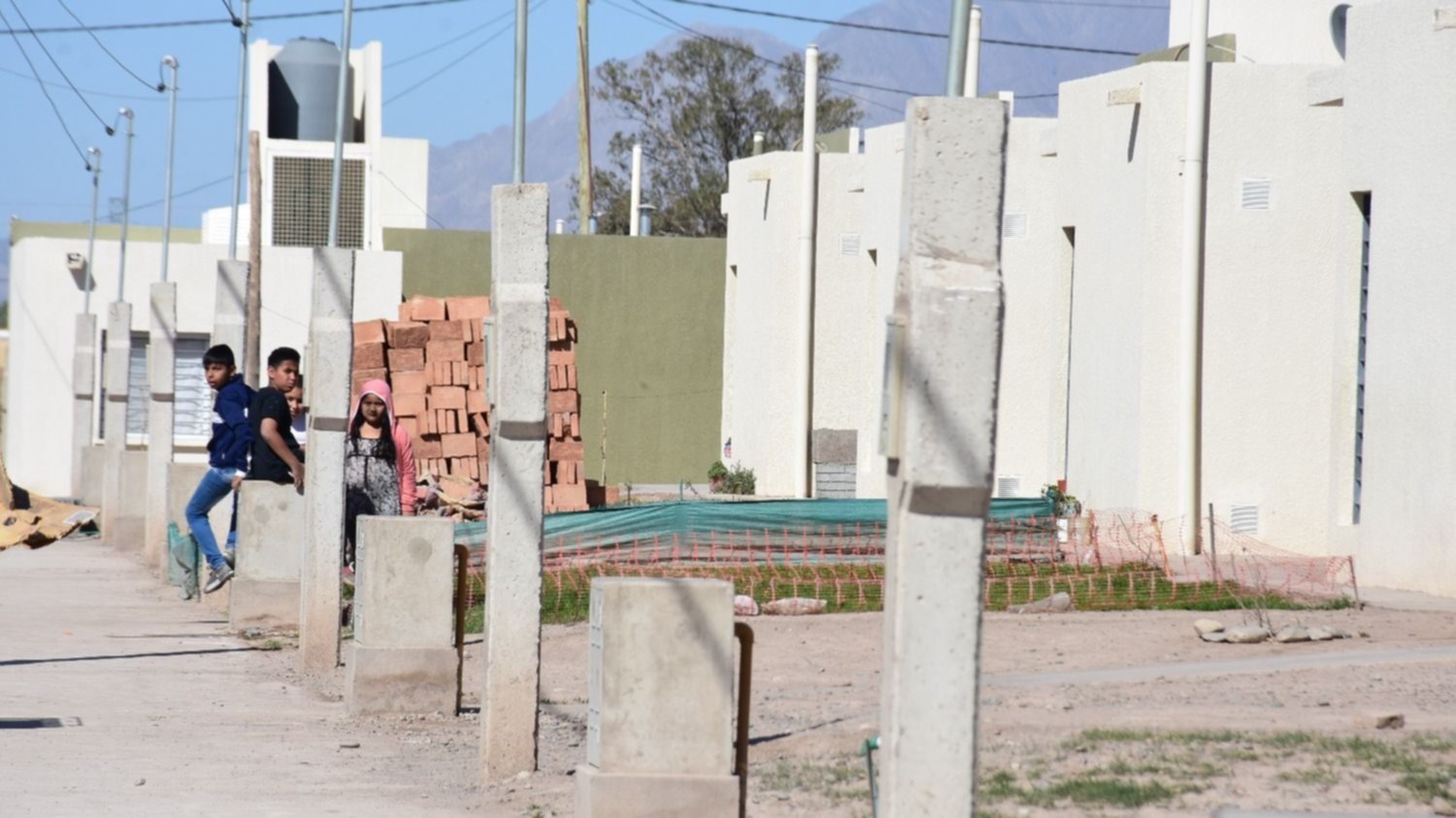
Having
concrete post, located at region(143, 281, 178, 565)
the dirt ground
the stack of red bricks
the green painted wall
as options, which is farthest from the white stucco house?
the green painted wall

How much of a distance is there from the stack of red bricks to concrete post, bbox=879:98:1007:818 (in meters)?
22.5

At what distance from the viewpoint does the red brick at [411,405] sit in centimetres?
2812

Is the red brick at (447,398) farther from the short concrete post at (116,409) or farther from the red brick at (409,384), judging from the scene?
the short concrete post at (116,409)

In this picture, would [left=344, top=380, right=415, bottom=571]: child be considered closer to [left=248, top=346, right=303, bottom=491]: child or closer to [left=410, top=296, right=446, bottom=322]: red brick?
[left=248, top=346, right=303, bottom=491]: child

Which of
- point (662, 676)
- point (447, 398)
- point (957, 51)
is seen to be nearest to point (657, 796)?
point (662, 676)

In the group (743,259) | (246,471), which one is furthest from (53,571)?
(743,259)

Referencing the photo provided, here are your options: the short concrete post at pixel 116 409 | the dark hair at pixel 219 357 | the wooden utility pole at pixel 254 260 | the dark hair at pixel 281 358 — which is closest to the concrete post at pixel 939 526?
the dark hair at pixel 281 358

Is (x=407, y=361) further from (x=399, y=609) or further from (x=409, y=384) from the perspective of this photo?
(x=399, y=609)

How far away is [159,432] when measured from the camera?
20688 mm

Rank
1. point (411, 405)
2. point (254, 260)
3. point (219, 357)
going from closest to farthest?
1. point (219, 357)
2. point (411, 405)
3. point (254, 260)

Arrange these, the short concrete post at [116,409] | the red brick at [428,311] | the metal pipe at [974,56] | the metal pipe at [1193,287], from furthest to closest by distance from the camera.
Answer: the red brick at [428,311] < the short concrete post at [116,409] < the metal pipe at [974,56] < the metal pipe at [1193,287]

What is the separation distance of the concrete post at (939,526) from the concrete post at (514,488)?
400 centimetres

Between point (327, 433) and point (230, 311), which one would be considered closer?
point (327, 433)

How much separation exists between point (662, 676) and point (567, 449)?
2028 centimetres
